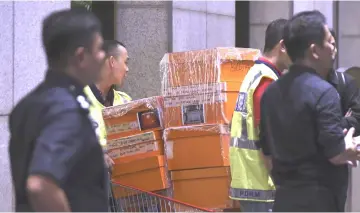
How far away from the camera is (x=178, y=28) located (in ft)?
27.4

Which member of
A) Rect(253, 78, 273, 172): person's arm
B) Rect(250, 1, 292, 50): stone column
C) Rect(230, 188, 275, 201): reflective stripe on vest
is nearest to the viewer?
Rect(253, 78, 273, 172): person's arm

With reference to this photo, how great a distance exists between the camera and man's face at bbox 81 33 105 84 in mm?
3121

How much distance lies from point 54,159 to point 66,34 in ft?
1.65

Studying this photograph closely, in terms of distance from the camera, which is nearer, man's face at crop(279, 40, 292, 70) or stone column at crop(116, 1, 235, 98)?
man's face at crop(279, 40, 292, 70)

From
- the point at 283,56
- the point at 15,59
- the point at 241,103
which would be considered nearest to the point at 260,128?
the point at 241,103

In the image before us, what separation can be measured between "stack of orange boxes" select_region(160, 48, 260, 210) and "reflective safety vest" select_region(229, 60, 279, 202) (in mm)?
478

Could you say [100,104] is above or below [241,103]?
below

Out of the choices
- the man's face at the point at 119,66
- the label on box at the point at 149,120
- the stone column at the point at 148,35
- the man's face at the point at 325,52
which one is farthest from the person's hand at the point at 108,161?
the stone column at the point at 148,35

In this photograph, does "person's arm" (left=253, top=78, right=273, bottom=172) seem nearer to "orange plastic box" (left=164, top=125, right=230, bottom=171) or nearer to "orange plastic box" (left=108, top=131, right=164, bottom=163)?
"orange plastic box" (left=164, top=125, right=230, bottom=171)

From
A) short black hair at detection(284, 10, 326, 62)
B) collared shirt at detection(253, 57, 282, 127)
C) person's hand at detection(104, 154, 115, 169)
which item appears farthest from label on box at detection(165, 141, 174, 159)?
short black hair at detection(284, 10, 326, 62)

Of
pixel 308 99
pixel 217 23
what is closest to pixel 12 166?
pixel 308 99

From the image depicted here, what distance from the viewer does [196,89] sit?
228 inches

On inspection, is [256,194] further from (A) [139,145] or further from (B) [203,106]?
(A) [139,145]

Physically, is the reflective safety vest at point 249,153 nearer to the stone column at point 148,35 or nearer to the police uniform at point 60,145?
the police uniform at point 60,145
